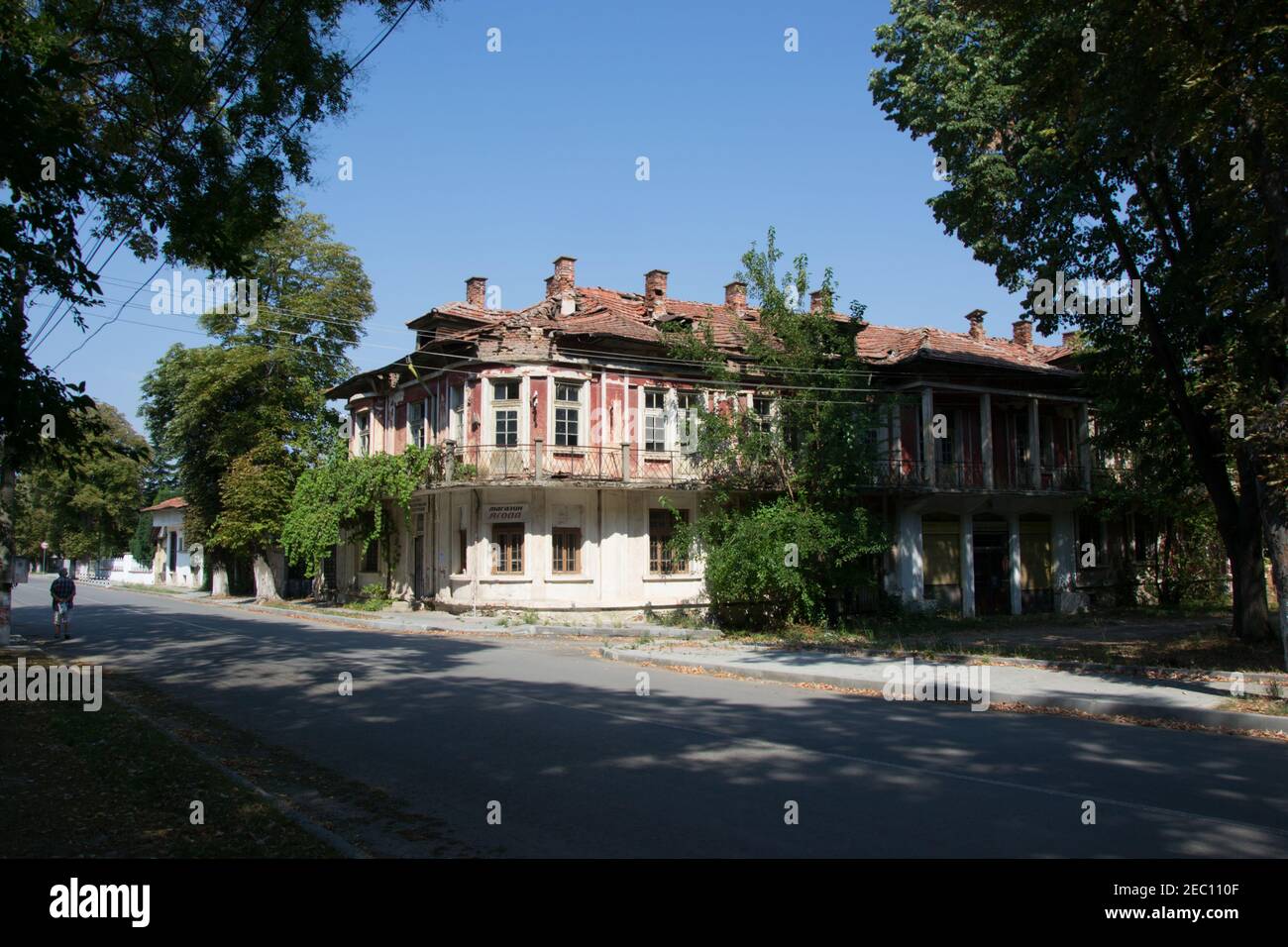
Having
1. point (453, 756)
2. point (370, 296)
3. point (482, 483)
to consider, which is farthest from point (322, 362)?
point (453, 756)

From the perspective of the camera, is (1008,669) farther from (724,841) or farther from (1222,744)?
(724,841)

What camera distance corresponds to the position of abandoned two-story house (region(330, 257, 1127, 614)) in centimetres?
2733

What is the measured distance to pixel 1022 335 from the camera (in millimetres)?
38062

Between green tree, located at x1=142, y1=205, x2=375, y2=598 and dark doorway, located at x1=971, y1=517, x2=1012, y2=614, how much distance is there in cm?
2506

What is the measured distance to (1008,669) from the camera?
15.3 metres

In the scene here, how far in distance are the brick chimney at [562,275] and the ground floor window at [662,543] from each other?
26.7ft

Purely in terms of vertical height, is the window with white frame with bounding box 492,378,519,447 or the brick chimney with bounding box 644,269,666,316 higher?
the brick chimney with bounding box 644,269,666,316

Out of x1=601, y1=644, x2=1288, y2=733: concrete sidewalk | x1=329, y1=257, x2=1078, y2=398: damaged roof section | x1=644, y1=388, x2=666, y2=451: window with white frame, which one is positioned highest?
x1=329, y1=257, x2=1078, y2=398: damaged roof section

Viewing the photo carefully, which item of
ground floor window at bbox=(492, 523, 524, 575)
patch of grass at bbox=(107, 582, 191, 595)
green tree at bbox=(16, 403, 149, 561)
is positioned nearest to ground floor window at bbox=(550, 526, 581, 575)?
ground floor window at bbox=(492, 523, 524, 575)

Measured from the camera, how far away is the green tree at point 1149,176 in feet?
41.3

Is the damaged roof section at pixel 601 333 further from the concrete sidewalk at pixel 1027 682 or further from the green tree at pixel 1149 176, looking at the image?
the concrete sidewalk at pixel 1027 682

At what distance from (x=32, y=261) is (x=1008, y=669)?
14.7 m

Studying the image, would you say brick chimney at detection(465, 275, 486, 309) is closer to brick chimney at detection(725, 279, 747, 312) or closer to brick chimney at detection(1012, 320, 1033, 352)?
brick chimney at detection(725, 279, 747, 312)
